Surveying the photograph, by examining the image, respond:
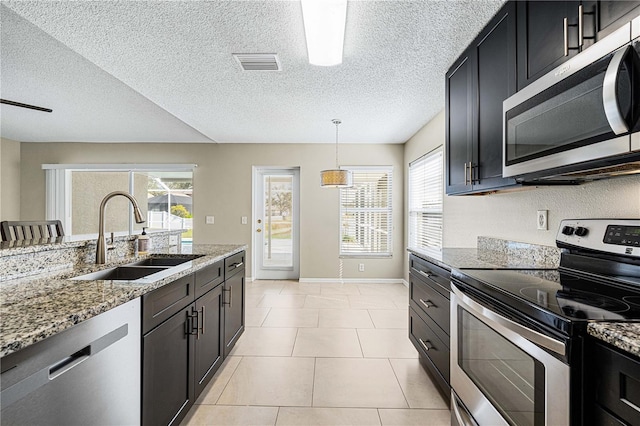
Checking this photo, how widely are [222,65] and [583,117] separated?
2.45 meters

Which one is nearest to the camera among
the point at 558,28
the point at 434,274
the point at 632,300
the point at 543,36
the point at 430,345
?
the point at 632,300

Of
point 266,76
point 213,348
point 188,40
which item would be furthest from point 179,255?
point 266,76

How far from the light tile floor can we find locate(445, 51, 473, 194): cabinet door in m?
1.49

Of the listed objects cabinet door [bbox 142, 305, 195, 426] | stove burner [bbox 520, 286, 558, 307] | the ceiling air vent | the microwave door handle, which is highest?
the ceiling air vent

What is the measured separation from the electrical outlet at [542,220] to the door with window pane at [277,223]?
4.11 metres

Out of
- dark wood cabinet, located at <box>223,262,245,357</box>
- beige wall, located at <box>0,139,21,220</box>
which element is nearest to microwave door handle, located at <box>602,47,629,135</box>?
dark wood cabinet, located at <box>223,262,245,357</box>

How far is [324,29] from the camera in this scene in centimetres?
203

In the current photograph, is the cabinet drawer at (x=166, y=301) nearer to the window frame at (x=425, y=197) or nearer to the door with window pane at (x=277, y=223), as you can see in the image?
the window frame at (x=425, y=197)

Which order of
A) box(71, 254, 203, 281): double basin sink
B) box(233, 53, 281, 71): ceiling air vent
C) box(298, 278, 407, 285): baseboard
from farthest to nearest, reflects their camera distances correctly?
box(298, 278, 407, 285): baseboard, box(233, 53, 281, 71): ceiling air vent, box(71, 254, 203, 281): double basin sink

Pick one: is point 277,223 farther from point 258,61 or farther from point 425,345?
point 425,345

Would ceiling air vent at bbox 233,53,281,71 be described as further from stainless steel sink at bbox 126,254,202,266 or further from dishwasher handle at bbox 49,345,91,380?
dishwasher handle at bbox 49,345,91,380

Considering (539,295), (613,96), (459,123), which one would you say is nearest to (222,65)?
(459,123)

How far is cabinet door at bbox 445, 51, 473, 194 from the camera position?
2242 millimetres

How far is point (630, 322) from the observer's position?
2.88 feet
